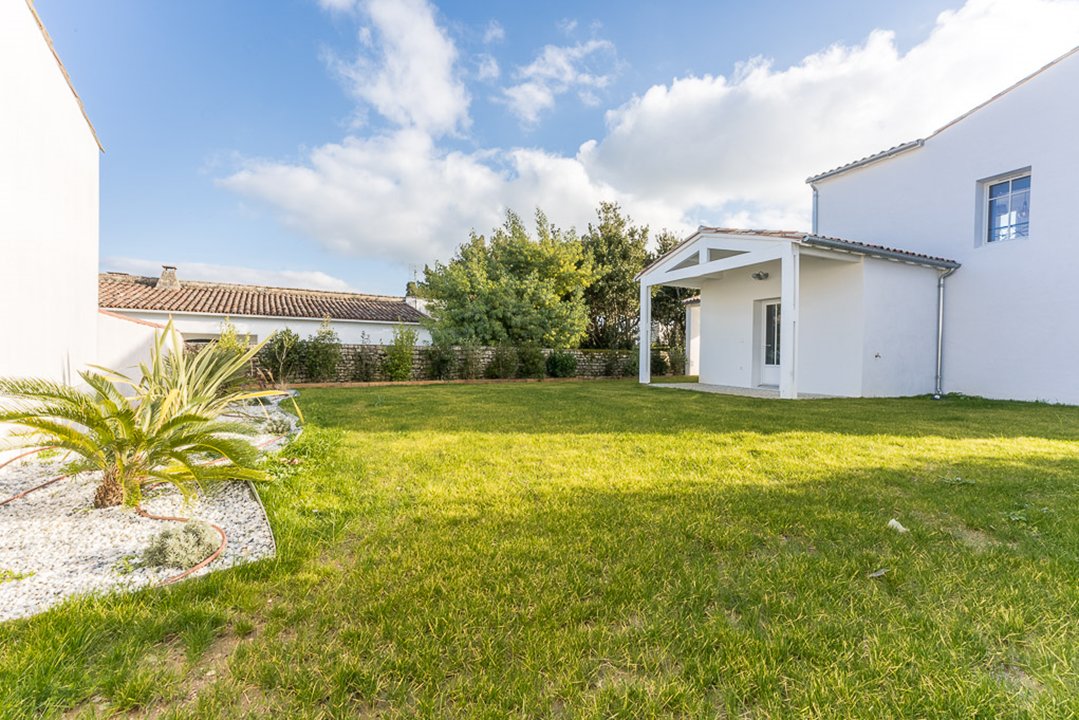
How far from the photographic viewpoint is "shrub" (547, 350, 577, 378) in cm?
1766

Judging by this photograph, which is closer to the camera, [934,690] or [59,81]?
[934,690]

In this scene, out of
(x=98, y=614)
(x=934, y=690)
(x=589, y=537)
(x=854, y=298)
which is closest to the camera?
(x=934, y=690)

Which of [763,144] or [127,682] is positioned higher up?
[763,144]

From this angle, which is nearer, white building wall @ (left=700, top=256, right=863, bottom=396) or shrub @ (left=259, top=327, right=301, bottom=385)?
white building wall @ (left=700, top=256, right=863, bottom=396)

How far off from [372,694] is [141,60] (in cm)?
1225

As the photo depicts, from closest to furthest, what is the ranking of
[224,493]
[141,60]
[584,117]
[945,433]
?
1. [224,493]
2. [945,433]
3. [141,60]
4. [584,117]

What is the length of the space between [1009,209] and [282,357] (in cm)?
1987

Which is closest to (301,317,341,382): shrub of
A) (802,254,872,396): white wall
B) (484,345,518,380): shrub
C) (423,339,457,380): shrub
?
(423,339,457,380): shrub

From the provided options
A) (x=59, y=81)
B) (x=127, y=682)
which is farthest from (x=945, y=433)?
(x=59, y=81)

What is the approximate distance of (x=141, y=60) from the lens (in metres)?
8.56

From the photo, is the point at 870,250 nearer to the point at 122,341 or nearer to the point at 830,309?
the point at 830,309

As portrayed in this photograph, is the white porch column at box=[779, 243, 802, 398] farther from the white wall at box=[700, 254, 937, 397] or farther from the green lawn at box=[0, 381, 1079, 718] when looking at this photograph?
the green lawn at box=[0, 381, 1079, 718]

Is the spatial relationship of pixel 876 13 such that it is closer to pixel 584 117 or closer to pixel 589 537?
pixel 584 117

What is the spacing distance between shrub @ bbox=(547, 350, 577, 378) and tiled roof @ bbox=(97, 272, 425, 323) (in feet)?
32.3
